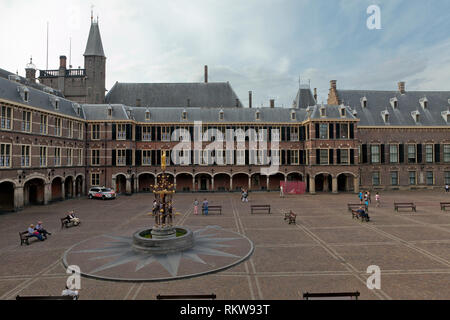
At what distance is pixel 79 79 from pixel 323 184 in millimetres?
47587

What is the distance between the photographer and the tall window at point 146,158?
42.0 meters

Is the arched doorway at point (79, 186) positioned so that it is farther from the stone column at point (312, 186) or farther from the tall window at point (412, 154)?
the tall window at point (412, 154)

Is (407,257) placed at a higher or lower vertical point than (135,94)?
lower

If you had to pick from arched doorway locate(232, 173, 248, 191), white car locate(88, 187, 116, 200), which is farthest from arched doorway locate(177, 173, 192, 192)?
white car locate(88, 187, 116, 200)

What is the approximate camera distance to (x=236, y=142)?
4238 centimetres

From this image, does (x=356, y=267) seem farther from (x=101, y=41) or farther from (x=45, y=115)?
(x=101, y=41)

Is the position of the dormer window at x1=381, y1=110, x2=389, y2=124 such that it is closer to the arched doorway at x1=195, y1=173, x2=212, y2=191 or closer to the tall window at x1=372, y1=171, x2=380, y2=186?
the tall window at x1=372, y1=171, x2=380, y2=186

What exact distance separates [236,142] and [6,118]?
1145 inches

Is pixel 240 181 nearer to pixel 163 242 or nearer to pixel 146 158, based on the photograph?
pixel 146 158

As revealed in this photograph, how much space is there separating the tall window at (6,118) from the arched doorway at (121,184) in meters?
17.4

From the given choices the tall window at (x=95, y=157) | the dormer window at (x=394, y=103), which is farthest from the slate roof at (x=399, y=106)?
the tall window at (x=95, y=157)

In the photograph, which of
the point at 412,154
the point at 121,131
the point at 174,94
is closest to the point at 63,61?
the point at 174,94
